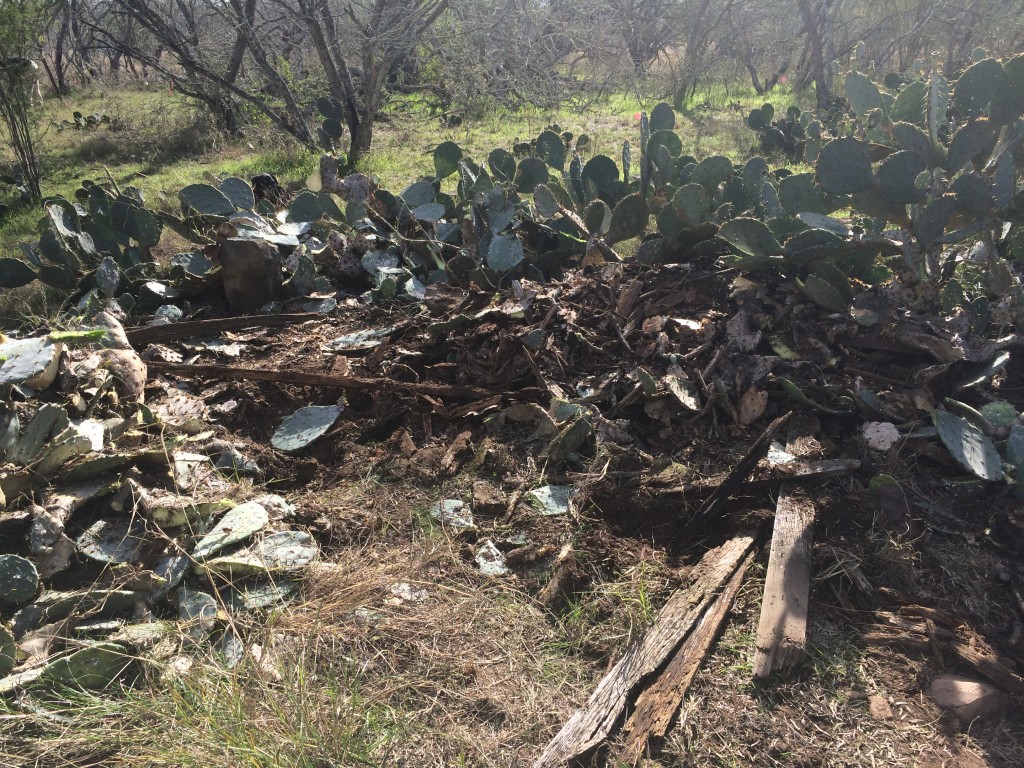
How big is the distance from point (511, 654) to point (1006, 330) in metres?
2.28

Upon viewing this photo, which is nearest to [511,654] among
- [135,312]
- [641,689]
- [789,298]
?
[641,689]

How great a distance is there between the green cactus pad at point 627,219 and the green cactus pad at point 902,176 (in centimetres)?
117

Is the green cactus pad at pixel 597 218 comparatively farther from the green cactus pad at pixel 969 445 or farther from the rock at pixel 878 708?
the rock at pixel 878 708

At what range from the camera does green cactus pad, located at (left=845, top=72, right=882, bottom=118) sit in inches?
126

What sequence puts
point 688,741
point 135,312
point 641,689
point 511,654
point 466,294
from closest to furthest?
point 688,741, point 641,689, point 511,654, point 466,294, point 135,312

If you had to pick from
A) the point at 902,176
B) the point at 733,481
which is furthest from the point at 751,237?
the point at 733,481

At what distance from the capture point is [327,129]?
6867 millimetres

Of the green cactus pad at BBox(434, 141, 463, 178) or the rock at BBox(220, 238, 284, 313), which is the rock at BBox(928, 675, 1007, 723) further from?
the green cactus pad at BBox(434, 141, 463, 178)

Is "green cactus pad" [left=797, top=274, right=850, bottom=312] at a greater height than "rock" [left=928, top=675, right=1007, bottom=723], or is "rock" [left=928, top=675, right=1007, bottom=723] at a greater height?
"green cactus pad" [left=797, top=274, right=850, bottom=312]

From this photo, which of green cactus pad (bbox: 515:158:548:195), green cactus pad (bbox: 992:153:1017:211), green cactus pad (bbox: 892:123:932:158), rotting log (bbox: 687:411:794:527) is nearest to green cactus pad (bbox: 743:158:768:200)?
Answer: green cactus pad (bbox: 892:123:932:158)

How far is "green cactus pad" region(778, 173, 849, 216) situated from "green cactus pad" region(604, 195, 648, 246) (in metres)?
0.70

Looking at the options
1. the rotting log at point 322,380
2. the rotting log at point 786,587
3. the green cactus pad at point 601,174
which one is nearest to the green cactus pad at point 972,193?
the rotting log at point 786,587

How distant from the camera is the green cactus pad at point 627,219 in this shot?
349 cm

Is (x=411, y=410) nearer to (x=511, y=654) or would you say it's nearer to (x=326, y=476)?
(x=326, y=476)
